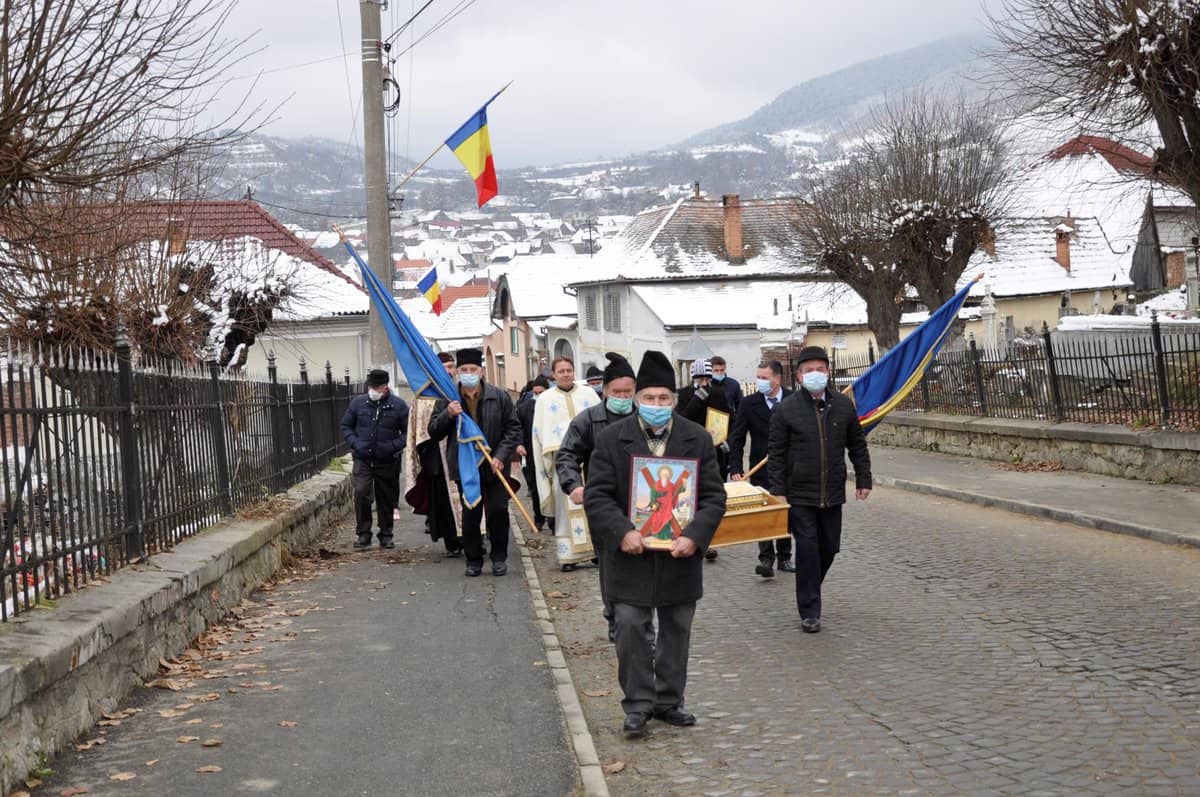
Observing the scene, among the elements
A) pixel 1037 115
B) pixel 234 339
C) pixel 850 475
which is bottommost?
pixel 850 475

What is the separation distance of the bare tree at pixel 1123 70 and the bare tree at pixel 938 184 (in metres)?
16.0

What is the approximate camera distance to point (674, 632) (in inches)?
256

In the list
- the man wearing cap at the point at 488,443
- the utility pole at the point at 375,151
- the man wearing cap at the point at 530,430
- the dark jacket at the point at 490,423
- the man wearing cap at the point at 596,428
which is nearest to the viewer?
the man wearing cap at the point at 596,428

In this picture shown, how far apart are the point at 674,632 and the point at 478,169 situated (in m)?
15.1

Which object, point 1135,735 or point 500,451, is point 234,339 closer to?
point 500,451

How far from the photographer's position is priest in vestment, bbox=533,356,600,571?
12.3 m

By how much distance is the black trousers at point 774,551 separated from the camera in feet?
37.3

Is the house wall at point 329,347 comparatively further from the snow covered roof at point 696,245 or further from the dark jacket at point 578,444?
the dark jacket at point 578,444

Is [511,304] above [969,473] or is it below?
above

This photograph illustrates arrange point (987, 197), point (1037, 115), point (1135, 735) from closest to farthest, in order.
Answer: point (1135, 735)
point (1037, 115)
point (987, 197)

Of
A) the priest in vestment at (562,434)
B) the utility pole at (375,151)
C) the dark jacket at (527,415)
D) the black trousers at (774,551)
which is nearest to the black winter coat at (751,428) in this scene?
the black trousers at (774,551)

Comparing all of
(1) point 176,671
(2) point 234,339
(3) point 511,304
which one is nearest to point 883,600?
(1) point 176,671

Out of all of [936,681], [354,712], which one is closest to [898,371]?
[936,681]

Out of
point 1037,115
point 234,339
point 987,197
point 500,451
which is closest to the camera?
point 500,451
